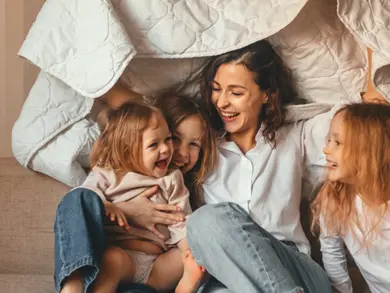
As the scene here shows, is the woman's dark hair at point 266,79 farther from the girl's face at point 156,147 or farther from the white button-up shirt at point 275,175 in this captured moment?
the girl's face at point 156,147

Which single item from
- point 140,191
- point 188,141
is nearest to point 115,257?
point 140,191

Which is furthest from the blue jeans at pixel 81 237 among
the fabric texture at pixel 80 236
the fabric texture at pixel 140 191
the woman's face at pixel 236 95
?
the woman's face at pixel 236 95

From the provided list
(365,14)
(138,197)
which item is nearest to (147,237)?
(138,197)

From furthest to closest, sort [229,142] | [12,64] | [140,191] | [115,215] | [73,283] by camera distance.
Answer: [12,64], [229,142], [140,191], [115,215], [73,283]

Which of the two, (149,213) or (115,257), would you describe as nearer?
(115,257)

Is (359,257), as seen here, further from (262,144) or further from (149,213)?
(149,213)

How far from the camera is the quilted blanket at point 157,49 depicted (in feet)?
4.33

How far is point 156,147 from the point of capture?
136 cm

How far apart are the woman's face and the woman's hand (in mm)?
237

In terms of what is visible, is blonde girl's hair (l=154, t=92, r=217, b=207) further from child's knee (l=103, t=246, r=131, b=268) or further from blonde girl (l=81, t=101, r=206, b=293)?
child's knee (l=103, t=246, r=131, b=268)

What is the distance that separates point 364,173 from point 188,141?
0.39m

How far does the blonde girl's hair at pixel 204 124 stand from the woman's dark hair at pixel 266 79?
0.14 ft

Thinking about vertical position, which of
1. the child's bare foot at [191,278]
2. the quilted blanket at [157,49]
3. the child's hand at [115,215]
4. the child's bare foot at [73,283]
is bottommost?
the child's bare foot at [191,278]

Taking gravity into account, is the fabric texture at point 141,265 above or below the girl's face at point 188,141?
below
